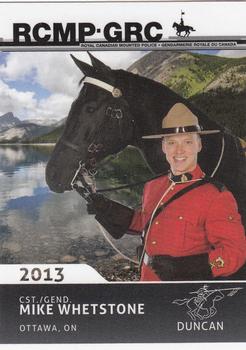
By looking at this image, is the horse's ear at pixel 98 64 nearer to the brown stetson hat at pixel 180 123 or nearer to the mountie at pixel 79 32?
the mountie at pixel 79 32

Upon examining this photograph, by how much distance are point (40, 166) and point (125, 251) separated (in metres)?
0.67

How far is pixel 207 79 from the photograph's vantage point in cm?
308

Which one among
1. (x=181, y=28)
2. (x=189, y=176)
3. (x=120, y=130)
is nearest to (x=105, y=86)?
(x=120, y=130)

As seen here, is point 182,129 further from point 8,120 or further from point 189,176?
→ point 8,120

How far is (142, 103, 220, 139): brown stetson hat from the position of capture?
2955 mm

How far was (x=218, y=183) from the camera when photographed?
2982mm

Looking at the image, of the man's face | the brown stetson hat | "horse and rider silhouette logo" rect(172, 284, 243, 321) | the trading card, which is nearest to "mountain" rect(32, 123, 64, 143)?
the trading card

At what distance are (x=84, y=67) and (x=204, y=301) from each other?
1458 millimetres

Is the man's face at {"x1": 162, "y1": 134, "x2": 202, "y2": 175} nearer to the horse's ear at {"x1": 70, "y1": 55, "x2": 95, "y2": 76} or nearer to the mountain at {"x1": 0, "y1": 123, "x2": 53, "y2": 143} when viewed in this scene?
the horse's ear at {"x1": 70, "y1": 55, "x2": 95, "y2": 76}

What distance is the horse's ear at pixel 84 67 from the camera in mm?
2986

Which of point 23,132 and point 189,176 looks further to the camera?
point 23,132

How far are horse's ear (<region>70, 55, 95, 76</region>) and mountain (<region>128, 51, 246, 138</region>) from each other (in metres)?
0.21
